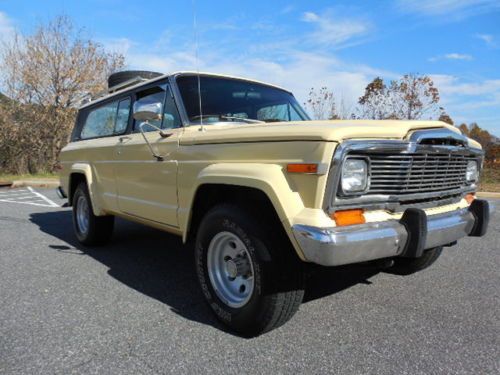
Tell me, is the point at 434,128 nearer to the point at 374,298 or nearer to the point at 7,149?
the point at 374,298

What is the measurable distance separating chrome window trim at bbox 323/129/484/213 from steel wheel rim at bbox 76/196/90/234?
3966 millimetres

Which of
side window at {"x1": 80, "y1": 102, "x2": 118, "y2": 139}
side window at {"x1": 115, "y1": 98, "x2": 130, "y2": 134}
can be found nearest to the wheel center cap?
side window at {"x1": 115, "y1": 98, "x2": 130, "y2": 134}

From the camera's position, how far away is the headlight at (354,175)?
7.74 feet

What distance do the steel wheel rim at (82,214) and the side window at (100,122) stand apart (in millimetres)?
876

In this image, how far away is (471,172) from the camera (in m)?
3.36

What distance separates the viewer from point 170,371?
2.31m

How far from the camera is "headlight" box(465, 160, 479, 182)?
10.8 feet

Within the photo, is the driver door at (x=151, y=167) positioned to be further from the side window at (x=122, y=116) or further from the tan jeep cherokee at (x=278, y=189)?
the side window at (x=122, y=116)

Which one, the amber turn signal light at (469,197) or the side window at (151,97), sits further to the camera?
the side window at (151,97)

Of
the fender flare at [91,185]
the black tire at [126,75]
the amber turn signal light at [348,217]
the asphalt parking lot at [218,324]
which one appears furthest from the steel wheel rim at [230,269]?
the black tire at [126,75]

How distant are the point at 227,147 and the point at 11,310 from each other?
6.93ft

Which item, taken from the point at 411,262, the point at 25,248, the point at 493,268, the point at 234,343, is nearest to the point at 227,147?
the point at 234,343

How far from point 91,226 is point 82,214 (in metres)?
0.48

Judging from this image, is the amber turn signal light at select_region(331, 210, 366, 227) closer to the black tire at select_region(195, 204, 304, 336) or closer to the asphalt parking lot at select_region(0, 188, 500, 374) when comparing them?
the black tire at select_region(195, 204, 304, 336)
